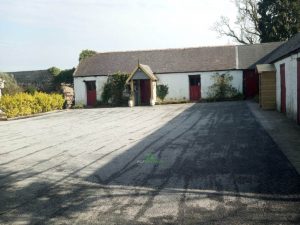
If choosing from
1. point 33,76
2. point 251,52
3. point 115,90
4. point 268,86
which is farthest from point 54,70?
point 268,86

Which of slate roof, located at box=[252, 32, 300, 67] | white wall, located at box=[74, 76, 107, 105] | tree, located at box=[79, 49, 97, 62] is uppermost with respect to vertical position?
tree, located at box=[79, 49, 97, 62]

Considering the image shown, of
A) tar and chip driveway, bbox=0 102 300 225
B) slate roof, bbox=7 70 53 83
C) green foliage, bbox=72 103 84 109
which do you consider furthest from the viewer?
slate roof, bbox=7 70 53 83

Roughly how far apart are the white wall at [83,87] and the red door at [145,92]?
408 cm

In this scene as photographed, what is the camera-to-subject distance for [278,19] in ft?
145

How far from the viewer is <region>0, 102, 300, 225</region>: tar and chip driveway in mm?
5738

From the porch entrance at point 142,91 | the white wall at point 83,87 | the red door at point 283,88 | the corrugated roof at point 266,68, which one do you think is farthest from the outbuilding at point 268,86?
the white wall at point 83,87

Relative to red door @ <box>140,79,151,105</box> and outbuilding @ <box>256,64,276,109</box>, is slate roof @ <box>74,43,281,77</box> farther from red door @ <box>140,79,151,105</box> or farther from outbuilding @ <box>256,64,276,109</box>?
outbuilding @ <box>256,64,276,109</box>

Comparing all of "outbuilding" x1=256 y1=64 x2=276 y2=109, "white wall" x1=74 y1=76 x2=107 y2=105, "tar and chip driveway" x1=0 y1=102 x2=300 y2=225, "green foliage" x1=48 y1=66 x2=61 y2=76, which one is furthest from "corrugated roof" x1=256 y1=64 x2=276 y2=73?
"green foliage" x1=48 y1=66 x2=61 y2=76

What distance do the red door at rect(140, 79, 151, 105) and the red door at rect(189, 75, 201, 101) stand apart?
14.5ft

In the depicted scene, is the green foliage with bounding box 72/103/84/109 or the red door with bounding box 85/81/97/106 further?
the red door with bounding box 85/81/97/106

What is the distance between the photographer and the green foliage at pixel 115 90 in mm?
35375

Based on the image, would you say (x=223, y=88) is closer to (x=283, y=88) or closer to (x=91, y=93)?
(x=91, y=93)

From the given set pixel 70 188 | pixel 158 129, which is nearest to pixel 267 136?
pixel 158 129

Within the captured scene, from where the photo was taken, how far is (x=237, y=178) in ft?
24.8
